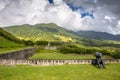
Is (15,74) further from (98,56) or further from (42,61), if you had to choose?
(98,56)

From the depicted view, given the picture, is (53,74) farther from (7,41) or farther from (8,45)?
(7,41)

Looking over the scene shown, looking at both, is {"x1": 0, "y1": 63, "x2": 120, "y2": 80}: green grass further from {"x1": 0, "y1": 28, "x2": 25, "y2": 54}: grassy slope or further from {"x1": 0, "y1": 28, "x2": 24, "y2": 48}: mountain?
{"x1": 0, "y1": 28, "x2": 24, "y2": 48}: mountain

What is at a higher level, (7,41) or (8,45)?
(7,41)

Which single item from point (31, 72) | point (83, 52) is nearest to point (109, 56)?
point (83, 52)

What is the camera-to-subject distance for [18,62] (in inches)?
1379

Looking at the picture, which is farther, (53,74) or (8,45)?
(8,45)

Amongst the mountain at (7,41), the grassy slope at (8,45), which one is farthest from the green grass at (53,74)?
the mountain at (7,41)

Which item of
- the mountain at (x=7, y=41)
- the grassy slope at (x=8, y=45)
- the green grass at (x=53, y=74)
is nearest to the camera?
the green grass at (x=53, y=74)

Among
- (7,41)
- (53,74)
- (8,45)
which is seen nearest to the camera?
(53,74)

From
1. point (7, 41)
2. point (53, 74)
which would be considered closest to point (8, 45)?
point (7, 41)

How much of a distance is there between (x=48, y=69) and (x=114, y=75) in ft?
34.0

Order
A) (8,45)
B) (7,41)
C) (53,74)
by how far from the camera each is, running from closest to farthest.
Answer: (53,74) < (8,45) < (7,41)

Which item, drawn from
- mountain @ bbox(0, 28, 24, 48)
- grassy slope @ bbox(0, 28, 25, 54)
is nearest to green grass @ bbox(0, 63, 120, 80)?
grassy slope @ bbox(0, 28, 25, 54)

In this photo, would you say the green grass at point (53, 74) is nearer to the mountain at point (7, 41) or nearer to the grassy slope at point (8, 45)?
the grassy slope at point (8, 45)
